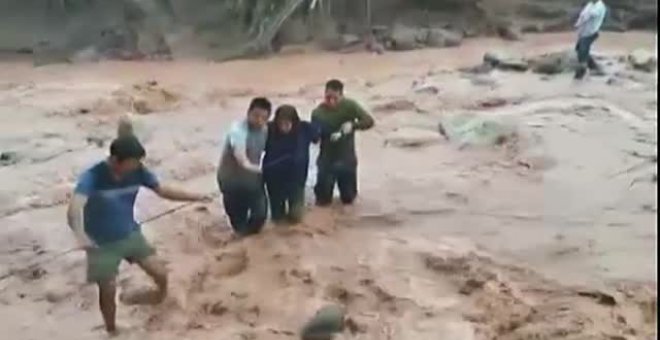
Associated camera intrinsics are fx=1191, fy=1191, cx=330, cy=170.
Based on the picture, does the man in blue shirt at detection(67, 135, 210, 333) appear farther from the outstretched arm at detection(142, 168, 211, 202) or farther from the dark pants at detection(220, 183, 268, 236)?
the dark pants at detection(220, 183, 268, 236)

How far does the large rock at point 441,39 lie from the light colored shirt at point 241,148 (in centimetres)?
983

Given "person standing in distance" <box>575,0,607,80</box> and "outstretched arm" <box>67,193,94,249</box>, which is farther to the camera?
"person standing in distance" <box>575,0,607,80</box>

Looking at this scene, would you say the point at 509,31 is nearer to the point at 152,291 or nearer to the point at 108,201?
the point at 152,291

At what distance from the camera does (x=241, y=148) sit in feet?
22.3

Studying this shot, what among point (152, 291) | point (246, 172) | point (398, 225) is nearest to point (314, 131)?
point (246, 172)

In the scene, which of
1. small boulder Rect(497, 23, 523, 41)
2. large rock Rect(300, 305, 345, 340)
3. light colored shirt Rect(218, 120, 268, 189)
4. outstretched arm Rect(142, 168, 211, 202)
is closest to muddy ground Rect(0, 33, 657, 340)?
large rock Rect(300, 305, 345, 340)

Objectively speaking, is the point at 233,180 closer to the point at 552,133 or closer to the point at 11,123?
the point at 552,133

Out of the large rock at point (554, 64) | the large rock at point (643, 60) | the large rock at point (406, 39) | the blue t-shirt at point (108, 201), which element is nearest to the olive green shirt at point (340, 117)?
the blue t-shirt at point (108, 201)

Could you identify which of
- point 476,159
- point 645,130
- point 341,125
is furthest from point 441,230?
point 645,130

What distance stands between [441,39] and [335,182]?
8941 millimetres

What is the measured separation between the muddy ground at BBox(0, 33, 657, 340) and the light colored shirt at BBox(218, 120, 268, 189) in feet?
1.32

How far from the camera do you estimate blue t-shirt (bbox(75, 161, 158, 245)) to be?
5410 millimetres

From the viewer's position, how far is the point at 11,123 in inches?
455

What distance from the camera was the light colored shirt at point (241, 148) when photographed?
684 cm
